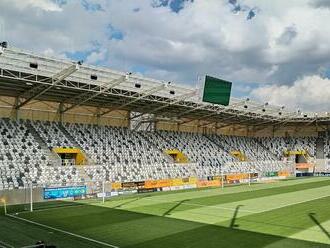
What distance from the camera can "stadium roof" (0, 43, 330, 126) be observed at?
3591 centimetres

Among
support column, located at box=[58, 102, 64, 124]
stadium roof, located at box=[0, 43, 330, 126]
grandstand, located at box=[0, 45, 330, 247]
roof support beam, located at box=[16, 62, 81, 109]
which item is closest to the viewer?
grandstand, located at box=[0, 45, 330, 247]

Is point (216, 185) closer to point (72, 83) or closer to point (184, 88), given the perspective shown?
point (184, 88)

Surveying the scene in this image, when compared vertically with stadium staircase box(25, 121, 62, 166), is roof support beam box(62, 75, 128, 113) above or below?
above

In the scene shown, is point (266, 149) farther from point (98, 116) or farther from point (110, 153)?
point (110, 153)

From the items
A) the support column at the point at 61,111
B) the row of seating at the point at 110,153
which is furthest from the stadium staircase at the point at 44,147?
the support column at the point at 61,111

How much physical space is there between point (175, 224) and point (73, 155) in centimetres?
2613

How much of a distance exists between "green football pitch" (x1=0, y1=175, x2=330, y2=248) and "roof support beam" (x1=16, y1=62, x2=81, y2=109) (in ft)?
36.9

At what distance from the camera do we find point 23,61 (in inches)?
1395

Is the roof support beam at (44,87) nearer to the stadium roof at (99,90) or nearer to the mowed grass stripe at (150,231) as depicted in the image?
the stadium roof at (99,90)

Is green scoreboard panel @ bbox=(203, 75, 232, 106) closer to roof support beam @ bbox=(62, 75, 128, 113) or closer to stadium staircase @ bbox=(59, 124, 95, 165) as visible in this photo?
roof support beam @ bbox=(62, 75, 128, 113)

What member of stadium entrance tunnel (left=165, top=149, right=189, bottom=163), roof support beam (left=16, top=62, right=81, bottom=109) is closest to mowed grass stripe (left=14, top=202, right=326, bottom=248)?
roof support beam (left=16, top=62, right=81, bottom=109)

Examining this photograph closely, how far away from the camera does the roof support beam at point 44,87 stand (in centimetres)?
3547

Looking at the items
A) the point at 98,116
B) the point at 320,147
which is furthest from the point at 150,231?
the point at 320,147

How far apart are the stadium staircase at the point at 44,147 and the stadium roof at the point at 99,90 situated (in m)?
2.67
